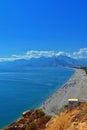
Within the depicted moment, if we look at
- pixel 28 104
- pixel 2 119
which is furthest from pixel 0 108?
pixel 2 119

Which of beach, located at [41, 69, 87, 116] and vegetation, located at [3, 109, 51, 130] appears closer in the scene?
vegetation, located at [3, 109, 51, 130]

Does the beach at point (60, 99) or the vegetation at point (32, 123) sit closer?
the vegetation at point (32, 123)

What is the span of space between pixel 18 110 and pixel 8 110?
3.39m

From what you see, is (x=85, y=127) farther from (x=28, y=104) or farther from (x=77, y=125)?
(x=28, y=104)

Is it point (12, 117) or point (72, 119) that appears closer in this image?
point (72, 119)

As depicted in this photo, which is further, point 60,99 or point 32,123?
point 60,99

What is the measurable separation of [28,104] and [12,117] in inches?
875

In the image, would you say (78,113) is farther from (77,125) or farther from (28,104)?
(28,104)

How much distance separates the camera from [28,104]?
99.4m

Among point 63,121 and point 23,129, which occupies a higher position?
point 63,121

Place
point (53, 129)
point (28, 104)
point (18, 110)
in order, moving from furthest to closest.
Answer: point (28, 104)
point (18, 110)
point (53, 129)

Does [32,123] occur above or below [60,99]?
above

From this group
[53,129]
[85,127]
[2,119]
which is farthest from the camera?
[2,119]

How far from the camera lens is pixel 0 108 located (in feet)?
306
